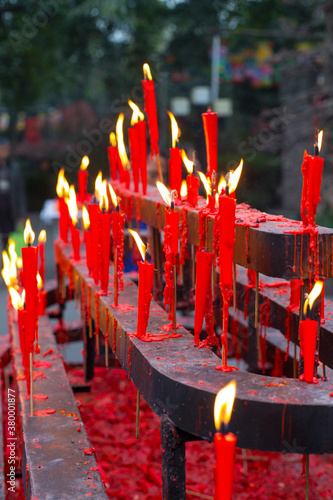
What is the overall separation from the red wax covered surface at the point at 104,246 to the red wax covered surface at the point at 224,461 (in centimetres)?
142

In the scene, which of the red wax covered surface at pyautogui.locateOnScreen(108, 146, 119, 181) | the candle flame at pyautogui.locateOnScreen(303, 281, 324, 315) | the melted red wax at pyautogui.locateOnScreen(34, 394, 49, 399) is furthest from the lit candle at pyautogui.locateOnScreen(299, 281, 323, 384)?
the red wax covered surface at pyautogui.locateOnScreen(108, 146, 119, 181)

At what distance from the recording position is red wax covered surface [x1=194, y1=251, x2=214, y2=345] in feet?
6.49

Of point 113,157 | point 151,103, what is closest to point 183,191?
point 151,103

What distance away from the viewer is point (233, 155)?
19.0 m

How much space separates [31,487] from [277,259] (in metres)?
1.10

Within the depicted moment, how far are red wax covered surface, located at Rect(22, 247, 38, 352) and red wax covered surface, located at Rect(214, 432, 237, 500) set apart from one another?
1.28 meters

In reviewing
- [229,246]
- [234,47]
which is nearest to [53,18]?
[234,47]

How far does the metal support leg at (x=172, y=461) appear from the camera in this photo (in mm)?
1824

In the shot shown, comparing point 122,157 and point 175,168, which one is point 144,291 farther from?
point 122,157

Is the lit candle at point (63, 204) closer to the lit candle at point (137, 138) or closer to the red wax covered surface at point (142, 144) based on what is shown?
the lit candle at point (137, 138)

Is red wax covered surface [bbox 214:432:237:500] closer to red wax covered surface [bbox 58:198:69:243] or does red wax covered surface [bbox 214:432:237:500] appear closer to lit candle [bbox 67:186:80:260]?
lit candle [bbox 67:186:80:260]

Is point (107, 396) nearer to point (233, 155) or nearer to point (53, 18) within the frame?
point (53, 18)

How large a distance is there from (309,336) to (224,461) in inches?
25.6

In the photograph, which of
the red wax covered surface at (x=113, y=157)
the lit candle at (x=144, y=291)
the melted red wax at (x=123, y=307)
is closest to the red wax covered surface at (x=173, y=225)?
the lit candle at (x=144, y=291)
